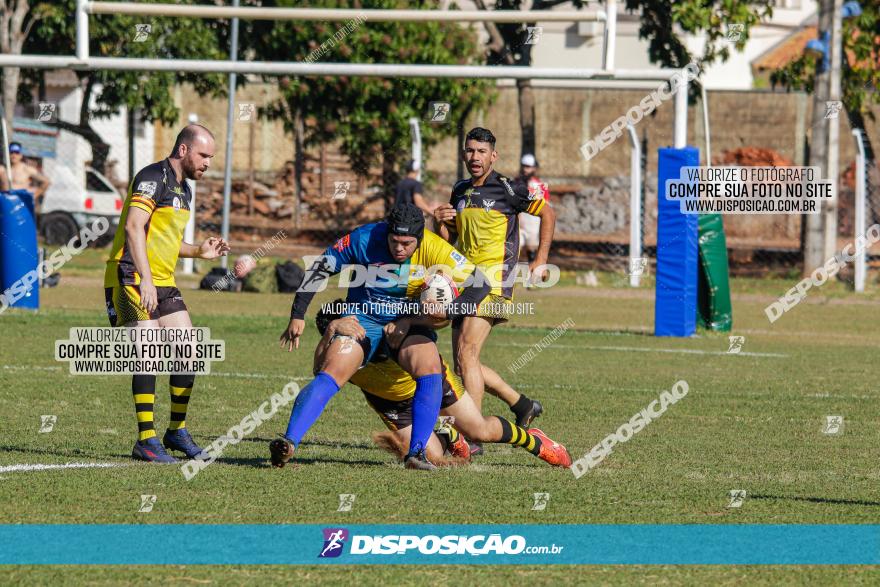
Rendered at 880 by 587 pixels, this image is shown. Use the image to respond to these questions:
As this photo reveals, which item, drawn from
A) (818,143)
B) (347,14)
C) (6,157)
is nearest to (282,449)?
(347,14)

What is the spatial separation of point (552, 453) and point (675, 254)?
8.78 meters

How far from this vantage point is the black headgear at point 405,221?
814cm

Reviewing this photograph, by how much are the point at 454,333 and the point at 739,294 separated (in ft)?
49.4

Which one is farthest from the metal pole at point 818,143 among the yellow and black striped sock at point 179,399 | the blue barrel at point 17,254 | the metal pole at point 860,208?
the yellow and black striped sock at point 179,399

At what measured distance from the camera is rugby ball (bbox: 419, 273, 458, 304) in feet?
27.0

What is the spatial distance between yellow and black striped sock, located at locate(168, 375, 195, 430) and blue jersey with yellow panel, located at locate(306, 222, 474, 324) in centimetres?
106

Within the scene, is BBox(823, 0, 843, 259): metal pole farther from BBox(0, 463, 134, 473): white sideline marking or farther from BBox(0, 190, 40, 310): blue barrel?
BBox(0, 463, 134, 473): white sideline marking

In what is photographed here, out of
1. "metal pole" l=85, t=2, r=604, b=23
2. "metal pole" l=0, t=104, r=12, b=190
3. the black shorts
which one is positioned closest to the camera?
the black shorts

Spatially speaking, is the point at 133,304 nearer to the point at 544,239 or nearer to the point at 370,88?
the point at 544,239

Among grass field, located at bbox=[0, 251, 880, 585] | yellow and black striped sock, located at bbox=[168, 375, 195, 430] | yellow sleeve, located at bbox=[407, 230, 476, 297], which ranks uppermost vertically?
yellow sleeve, located at bbox=[407, 230, 476, 297]

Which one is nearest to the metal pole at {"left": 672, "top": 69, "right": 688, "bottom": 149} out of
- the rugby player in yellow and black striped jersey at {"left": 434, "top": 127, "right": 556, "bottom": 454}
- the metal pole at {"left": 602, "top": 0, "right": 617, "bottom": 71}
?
the metal pole at {"left": 602, "top": 0, "right": 617, "bottom": 71}

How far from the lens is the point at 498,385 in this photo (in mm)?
10102

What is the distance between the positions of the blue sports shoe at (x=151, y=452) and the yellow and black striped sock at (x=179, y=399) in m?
0.18

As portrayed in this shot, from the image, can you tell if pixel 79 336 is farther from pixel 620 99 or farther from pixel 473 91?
pixel 620 99
